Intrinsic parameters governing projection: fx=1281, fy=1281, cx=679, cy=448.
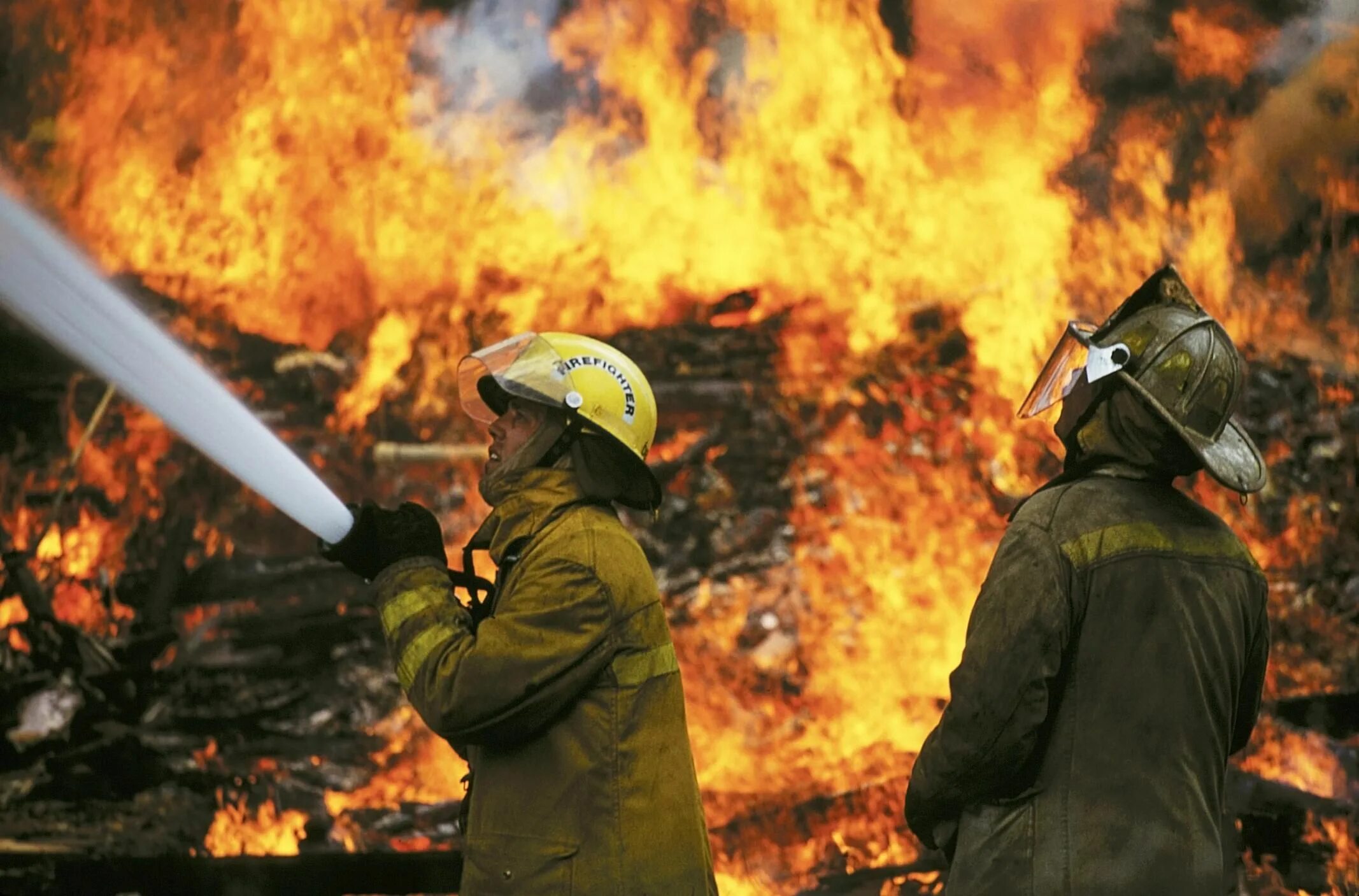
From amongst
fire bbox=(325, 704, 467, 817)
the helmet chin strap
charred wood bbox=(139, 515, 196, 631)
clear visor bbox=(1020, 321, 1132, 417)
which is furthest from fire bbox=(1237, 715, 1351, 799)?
charred wood bbox=(139, 515, 196, 631)

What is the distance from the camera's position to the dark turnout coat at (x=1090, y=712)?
94.1 inches

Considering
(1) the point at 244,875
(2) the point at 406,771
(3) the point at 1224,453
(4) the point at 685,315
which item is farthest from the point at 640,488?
(1) the point at 244,875

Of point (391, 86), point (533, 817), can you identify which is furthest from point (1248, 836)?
point (391, 86)

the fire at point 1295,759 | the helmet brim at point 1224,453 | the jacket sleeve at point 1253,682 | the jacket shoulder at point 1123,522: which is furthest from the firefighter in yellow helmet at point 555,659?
the fire at point 1295,759

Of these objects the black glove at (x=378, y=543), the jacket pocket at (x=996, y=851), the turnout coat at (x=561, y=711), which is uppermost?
the black glove at (x=378, y=543)

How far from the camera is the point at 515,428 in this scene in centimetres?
291

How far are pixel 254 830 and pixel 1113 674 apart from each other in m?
4.48

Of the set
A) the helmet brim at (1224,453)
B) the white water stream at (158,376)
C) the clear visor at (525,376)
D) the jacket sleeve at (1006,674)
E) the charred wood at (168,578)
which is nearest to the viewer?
the jacket sleeve at (1006,674)

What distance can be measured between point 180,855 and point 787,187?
4.11m

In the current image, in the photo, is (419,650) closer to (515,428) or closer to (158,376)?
(515,428)

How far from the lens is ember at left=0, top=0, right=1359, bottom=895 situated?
5.80 metres

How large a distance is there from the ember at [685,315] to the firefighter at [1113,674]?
3298mm

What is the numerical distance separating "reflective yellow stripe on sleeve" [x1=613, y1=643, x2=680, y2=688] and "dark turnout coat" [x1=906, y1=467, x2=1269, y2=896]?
58cm

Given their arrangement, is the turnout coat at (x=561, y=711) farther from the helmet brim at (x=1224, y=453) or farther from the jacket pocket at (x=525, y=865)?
the helmet brim at (x=1224, y=453)
